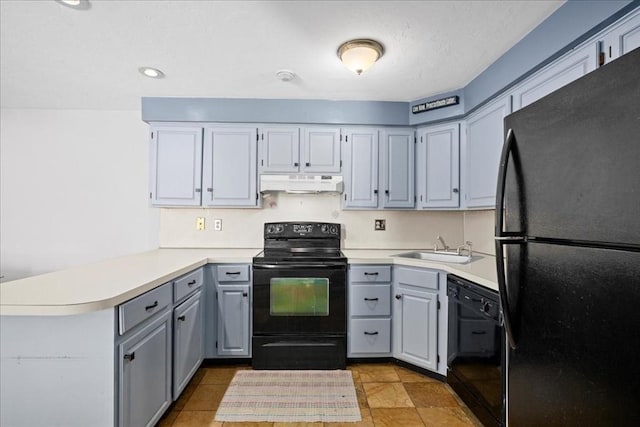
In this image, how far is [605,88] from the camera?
2.22 ft

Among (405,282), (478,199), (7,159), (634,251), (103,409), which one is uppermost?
(7,159)

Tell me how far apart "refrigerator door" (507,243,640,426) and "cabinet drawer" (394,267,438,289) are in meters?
1.25

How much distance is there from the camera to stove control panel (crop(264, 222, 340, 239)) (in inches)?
116

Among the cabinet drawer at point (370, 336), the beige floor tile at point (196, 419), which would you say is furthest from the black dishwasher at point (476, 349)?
the beige floor tile at point (196, 419)

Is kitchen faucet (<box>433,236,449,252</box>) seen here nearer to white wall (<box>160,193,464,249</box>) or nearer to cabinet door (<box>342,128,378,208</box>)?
white wall (<box>160,193,464,249</box>)

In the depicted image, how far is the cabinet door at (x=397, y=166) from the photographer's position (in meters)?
2.84

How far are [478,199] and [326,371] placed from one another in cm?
181

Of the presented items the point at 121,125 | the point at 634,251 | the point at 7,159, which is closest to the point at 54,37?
the point at 121,125

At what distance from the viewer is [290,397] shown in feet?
6.71

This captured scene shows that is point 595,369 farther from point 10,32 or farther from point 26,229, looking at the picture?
point 26,229

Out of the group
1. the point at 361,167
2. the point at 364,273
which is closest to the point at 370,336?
the point at 364,273

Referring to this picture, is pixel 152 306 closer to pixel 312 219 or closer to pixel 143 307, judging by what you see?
pixel 143 307

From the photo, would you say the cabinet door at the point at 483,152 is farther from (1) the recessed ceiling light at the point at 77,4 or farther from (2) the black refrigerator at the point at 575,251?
(1) the recessed ceiling light at the point at 77,4

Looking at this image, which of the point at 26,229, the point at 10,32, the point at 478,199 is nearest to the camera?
the point at 10,32
